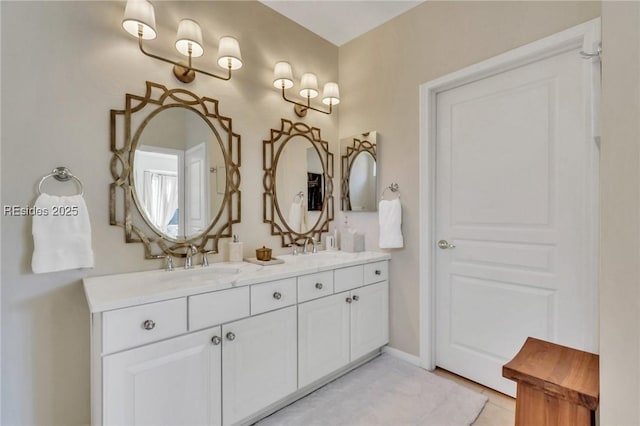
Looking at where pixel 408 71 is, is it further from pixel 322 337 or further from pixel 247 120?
pixel 322 337

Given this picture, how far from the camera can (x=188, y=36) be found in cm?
177

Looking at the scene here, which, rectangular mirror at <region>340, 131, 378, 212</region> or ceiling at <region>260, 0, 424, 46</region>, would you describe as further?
rectangular mirror at <region>340, 131, 378, 212</region>

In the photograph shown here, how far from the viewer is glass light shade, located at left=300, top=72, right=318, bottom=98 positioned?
2482 mm

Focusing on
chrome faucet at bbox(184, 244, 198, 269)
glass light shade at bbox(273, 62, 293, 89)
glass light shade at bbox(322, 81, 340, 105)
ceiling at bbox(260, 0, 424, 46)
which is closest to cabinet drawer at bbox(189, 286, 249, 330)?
chrome faucet at bbox(184, 244, 198, 269)

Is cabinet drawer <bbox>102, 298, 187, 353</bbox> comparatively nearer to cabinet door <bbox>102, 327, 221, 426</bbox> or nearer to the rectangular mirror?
cabinet door <bbox>102, 327, 221, 426</bbox>

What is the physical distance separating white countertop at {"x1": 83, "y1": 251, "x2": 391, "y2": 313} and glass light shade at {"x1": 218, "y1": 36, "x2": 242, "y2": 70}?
4.34ft

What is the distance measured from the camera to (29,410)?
Result: 4.69 ft

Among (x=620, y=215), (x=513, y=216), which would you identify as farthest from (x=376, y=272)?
(x=620, y=215)

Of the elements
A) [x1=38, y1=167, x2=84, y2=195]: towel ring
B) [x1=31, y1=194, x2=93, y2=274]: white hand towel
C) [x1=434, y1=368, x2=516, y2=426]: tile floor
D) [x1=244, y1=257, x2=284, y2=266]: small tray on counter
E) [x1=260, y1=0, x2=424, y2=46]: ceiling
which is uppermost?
[x1=260, y1=0, x2=424, y2=46]: ceiling

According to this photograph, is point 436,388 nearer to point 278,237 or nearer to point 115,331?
point 278,237

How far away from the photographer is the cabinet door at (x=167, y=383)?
1202 mm

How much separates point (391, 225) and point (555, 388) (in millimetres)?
1421

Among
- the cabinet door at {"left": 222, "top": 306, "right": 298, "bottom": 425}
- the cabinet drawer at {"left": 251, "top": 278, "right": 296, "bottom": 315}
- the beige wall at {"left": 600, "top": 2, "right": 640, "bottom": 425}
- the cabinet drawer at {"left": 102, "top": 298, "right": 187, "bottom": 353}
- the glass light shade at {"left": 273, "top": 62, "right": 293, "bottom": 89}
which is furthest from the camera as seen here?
the glass light shade at {"left": 273, "top": 62, "right": 293, "bottom": 89}

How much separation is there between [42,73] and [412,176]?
227 cm
